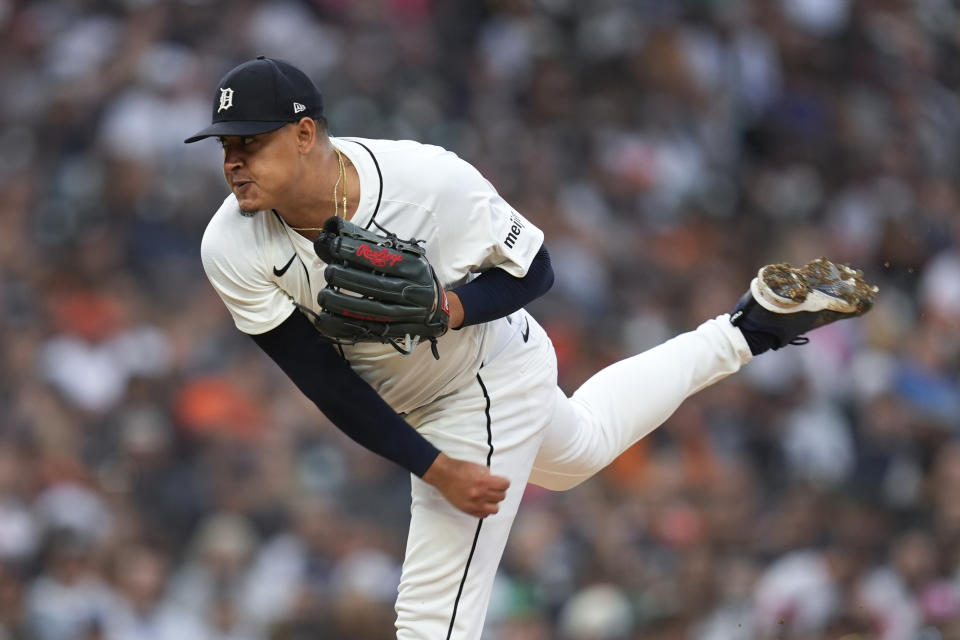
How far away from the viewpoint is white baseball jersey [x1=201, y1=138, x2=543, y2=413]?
3.63 metres

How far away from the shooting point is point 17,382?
7426mm

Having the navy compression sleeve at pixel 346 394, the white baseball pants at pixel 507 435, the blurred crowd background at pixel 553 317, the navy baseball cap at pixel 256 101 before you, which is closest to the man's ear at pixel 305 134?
the navy baseball cap at pixel 256 101

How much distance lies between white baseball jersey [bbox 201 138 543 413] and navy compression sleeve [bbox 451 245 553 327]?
3cm

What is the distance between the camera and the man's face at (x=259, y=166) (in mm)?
3459

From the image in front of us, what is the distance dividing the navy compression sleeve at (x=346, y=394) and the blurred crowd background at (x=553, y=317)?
8.53 ft

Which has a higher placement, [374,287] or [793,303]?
[374,287]

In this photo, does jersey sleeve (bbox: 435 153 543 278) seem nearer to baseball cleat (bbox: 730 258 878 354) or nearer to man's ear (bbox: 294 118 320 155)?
man's ear (bbox: 294 118 320 155)

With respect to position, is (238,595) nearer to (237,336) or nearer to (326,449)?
(326,449)

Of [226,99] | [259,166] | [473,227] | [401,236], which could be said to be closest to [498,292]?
[473,227]

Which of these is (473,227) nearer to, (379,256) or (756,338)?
(379,256)

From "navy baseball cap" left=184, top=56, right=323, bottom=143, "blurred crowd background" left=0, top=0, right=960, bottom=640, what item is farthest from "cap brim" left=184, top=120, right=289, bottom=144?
"blurred crowd background" left=0, top=0, right=960, bottom=640

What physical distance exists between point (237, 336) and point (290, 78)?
4.45 meters

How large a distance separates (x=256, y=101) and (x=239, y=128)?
0.08 meters

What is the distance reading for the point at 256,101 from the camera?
342 centimetres
